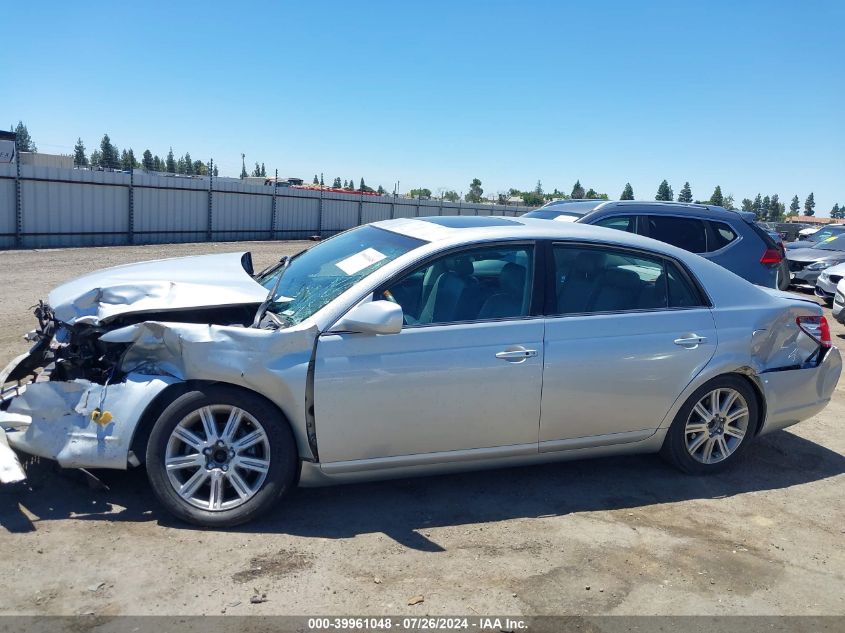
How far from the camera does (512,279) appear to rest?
14.7 ft

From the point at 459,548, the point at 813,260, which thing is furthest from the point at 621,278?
the point at 813,260

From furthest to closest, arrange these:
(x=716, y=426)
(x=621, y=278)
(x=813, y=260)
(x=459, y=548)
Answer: (x=813, y=260)
(x=716, y=426)
(x=621, y=278)
(x=459, y=548)

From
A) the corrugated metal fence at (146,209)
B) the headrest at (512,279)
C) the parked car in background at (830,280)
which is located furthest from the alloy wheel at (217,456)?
the corrugated metal fence at (146,209)

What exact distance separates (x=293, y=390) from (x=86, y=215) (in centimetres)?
1736

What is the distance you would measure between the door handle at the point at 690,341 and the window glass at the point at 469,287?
1.03 metres

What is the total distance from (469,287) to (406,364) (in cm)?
67

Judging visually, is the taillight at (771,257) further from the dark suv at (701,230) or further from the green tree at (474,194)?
the green tree at (474,194)

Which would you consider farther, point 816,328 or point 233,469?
point 816,328

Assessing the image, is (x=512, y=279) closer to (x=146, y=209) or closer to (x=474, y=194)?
(x=146, y=209)

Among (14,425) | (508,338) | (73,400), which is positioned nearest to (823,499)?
(508,338)

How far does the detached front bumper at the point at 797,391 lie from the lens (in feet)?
16.3

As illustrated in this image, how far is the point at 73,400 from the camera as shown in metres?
3.89

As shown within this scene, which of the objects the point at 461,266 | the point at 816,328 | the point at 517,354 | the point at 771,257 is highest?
the point at 771,257

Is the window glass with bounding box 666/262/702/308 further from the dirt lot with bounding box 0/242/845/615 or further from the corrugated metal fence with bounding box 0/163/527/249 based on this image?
the corrugated metal fence with bounding box 0/163/527/249
